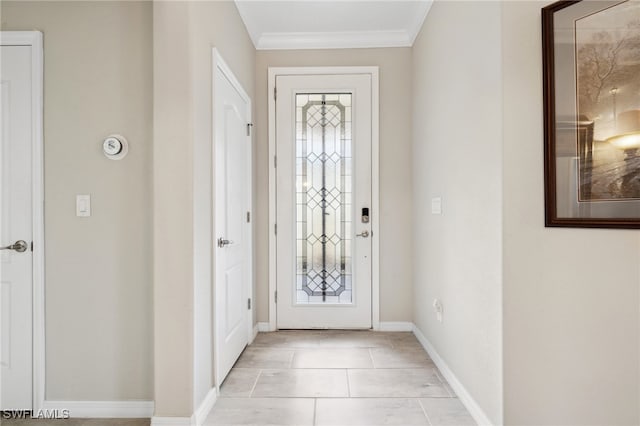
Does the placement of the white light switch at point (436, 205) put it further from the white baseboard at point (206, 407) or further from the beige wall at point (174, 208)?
the white baseboard at point (206, 407)

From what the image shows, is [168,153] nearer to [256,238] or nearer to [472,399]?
[256,238]

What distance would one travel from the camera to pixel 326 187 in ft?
11.4

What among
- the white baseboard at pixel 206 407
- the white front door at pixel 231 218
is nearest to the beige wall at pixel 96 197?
the white baseboard at pixel 206 407

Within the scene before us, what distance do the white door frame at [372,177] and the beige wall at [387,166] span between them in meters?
0.04

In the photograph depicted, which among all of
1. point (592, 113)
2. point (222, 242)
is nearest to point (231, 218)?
point (222, 242)

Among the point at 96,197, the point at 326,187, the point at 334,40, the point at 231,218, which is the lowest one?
the point at 231,218

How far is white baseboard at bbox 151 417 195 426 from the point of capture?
1.85 meters

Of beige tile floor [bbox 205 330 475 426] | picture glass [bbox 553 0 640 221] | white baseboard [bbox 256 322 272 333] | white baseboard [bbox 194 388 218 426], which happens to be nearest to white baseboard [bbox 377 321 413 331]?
beige tile floor [bbox 205 330 475 426]

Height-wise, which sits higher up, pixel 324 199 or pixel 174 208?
pixel 324 199

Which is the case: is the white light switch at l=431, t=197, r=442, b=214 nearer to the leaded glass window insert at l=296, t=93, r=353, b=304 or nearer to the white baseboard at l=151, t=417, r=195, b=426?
the leaded glass window insert at l=296, t=93, r=353, b=304

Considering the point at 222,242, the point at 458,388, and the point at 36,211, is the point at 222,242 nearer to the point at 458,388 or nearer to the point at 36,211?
the point at 36,211

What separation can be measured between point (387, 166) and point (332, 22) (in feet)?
4.39

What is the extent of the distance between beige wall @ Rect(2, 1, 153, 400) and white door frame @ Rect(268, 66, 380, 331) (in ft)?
4.97

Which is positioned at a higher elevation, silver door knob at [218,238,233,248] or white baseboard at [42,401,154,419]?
silver door knob at [218,238,233,248]
